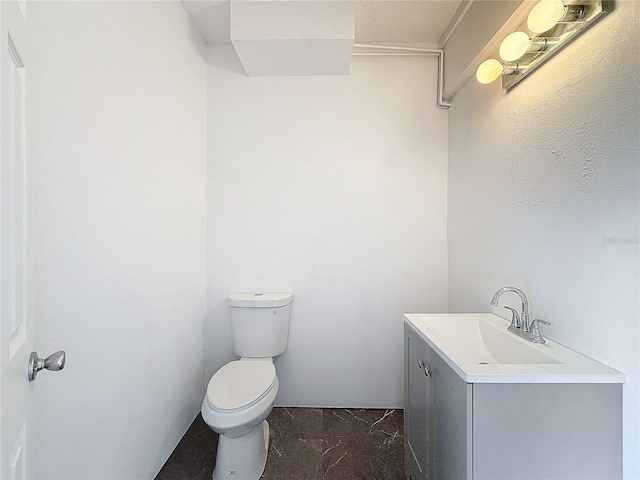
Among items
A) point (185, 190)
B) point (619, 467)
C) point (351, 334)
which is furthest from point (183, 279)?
point (619, 467)

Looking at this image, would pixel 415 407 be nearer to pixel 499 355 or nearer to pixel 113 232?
pixel 499 355

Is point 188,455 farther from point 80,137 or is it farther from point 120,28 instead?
point 120,28

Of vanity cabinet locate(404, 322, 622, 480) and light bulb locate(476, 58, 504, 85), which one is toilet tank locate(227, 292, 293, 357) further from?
light bulb locate(476, 58, 504, 85)

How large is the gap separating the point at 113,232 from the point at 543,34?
1722 millimetres

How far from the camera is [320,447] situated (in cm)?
176

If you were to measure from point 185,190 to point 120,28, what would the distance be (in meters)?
0.80

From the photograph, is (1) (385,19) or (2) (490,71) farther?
(1) (385,19)

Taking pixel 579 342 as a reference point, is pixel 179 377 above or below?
below

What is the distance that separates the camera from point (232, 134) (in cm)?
212

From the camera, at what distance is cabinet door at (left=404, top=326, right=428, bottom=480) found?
1243 mm

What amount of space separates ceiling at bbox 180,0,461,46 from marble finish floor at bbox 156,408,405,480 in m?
2.42

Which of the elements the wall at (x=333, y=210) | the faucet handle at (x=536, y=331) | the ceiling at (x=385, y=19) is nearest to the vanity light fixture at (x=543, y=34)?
the ceiling at (x=385, y=19)

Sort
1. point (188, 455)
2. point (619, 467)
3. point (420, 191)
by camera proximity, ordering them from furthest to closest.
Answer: point (420, 191), point (188, 455), point (619, 467)

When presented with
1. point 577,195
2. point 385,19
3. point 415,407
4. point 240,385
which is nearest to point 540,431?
point 415,407
